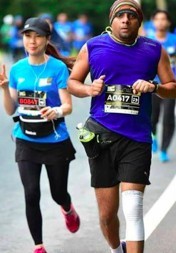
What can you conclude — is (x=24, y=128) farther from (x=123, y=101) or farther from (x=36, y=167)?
(x=123, y=101)

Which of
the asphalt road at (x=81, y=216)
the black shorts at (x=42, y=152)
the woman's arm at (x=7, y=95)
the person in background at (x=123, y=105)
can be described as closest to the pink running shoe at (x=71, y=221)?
the asphalt road at (x=81, y=216)

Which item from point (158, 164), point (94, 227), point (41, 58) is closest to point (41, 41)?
point (41, 58)

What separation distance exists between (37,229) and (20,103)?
1.00 meters

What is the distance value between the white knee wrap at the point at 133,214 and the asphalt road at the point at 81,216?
3.74ft

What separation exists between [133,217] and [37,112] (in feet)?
4.77

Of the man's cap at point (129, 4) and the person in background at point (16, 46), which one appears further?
the person in background at point (16, 46)

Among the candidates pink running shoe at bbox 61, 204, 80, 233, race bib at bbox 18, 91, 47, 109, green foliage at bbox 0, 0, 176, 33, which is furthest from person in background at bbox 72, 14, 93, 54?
race bib at bbox 18, 91, 47, 109

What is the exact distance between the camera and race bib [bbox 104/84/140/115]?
20.5ft

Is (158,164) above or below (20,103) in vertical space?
below

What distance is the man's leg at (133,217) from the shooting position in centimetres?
615

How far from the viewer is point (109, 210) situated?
21.1 feet

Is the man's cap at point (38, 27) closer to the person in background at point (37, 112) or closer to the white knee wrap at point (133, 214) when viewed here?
the person in background at point (37, 112)

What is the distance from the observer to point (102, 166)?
6387mm

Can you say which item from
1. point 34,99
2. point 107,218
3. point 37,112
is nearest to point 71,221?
point 37,112
